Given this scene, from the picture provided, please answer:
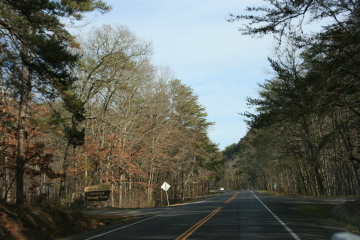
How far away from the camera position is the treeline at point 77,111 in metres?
11.9

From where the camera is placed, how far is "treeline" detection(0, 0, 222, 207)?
1191 centimetres

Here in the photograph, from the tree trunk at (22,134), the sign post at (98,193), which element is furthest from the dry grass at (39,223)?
the sign post at (98,193)

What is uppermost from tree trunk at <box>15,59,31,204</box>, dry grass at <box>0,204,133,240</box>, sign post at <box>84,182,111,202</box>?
tree trunk at <box>15,59,31,204</box>

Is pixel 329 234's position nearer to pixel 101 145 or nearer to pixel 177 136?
pixel 101 145

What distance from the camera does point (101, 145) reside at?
3192 cm

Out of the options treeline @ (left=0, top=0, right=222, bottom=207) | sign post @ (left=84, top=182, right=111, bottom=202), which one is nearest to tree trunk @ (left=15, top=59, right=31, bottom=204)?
treeline @ (left=0, top=0, right=222, bottom=207)

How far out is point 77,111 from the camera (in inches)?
555

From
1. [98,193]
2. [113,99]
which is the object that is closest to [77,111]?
[98,193]

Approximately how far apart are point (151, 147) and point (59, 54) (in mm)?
26096

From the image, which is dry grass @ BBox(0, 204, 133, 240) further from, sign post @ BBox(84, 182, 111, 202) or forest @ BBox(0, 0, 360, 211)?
sign post @ BBox(84, 182, 111, 202)

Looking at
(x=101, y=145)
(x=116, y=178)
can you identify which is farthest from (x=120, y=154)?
(x=116, y=178)

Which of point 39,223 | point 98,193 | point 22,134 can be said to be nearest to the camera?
point 39,223

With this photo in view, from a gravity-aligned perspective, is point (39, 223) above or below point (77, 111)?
below

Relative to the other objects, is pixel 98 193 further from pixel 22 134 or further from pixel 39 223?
pixel 39 223
